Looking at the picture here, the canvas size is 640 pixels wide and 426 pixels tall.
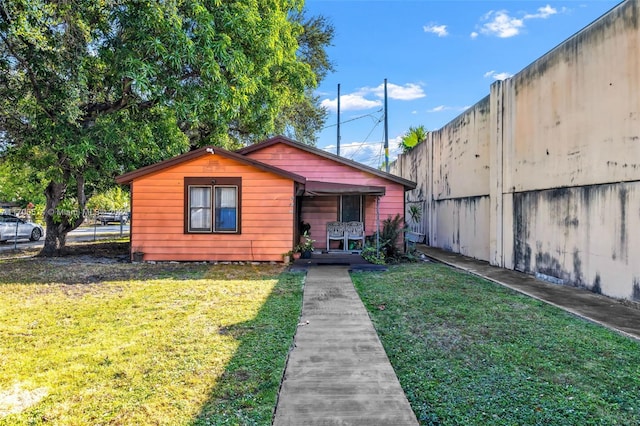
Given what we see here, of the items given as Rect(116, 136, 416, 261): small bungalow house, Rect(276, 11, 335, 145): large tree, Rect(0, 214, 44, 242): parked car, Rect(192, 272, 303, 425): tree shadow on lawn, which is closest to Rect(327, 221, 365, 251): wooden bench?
Rect(116, 136, 416, 261): small bungalow house

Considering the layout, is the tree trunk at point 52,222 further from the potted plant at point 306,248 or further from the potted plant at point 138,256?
the potted plant at point 306,248

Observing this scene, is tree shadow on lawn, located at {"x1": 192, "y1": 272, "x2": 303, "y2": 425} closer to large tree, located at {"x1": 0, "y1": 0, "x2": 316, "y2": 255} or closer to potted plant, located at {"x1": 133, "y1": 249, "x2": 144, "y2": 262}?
potted plant, located at {"x1": 133, "y1": 249, "x2": 144, "y2": 262}

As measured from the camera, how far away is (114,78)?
A: 32.1 feet

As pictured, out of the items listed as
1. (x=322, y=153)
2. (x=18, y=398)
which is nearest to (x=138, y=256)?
(x=322, y=153)

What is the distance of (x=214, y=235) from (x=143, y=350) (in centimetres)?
651

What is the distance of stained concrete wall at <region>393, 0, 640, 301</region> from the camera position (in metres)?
6.07

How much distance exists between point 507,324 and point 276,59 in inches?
390

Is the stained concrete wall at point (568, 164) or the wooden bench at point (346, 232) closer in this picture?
the stained concrete wall at point (568, 164)

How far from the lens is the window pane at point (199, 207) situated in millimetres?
10281

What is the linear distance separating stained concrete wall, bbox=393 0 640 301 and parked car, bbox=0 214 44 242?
18.1 m

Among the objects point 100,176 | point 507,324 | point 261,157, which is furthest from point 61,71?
point 507,324

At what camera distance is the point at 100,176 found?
1187 cm

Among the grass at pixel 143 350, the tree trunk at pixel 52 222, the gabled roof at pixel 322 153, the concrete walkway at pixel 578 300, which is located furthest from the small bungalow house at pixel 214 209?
the concrete walkway at pixel 578 300

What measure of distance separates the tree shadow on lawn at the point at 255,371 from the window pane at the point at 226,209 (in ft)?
16.2
